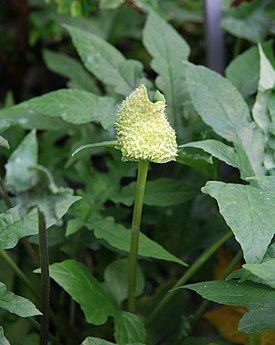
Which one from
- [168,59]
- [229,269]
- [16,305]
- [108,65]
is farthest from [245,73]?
[16,305]

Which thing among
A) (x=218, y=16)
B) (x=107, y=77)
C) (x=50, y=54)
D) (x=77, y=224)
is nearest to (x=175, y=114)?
(x=107, y=77)

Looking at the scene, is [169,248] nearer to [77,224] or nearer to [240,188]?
[77,224]

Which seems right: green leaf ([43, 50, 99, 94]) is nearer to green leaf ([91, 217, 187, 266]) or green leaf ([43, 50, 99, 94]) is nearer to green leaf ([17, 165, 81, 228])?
green leaf ([91, 217, 187, 266])

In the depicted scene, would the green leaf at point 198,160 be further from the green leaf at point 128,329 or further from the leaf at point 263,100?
the green leaf at point 128,329

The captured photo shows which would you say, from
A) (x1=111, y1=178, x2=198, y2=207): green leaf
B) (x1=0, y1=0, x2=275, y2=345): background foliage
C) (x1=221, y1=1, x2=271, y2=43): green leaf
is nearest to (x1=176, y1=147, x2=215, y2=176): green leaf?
(x1=0, y1=0, x2=275, y2=345): background foliage

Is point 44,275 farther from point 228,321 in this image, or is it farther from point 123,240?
point 228,321

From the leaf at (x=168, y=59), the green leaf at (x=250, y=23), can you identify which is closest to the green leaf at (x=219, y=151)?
the leaf at (x=168, y=59)
